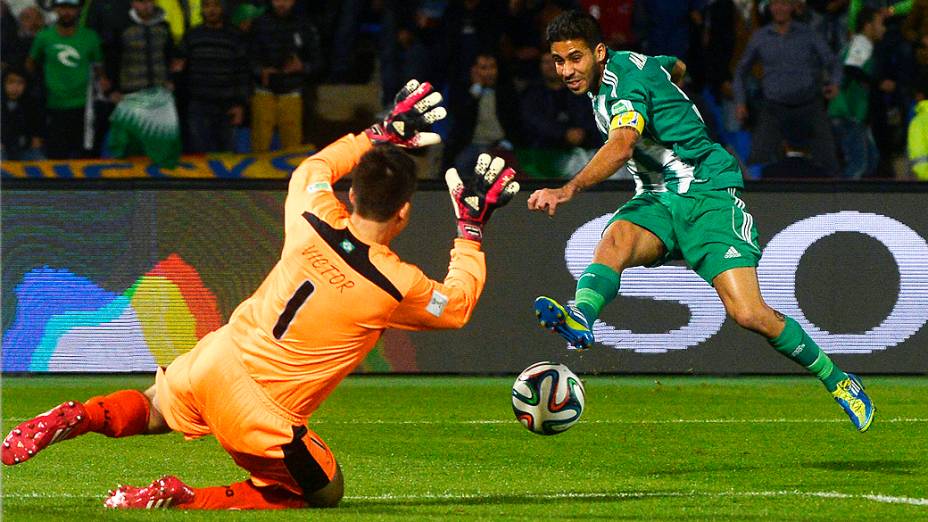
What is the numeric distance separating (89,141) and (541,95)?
417 centimetres

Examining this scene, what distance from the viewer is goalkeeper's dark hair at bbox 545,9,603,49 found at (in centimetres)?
784

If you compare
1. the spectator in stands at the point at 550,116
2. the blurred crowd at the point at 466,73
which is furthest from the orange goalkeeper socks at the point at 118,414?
the spectator in stands at the point at 550,116

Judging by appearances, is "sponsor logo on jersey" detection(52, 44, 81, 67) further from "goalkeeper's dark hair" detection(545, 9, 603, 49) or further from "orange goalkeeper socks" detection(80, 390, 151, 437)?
"orange goalkeeper socks" detection(80, 390, 151, 437)

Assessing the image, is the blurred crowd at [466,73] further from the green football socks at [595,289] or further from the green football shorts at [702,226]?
the green football socks at [595,289]

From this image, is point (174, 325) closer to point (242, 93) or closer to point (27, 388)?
point (27, 388)

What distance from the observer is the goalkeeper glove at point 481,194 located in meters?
6.19

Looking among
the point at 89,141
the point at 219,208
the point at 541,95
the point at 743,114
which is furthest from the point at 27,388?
the point at 743,114

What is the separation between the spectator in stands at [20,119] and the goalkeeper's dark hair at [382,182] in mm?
9691

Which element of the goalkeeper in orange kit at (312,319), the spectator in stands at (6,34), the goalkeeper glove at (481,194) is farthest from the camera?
the spectator in stands at (6,34)

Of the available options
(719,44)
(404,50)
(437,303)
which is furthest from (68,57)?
(437,303)

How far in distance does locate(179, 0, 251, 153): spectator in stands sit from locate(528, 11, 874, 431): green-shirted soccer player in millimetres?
7220

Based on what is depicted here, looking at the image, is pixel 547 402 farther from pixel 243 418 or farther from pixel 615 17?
pixel 615 17

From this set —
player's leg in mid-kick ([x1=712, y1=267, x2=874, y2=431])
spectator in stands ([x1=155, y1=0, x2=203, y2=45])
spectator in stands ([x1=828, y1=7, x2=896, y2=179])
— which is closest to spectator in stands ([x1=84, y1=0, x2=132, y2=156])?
spectator in stands ([x1=155, y1=0, x2=203, y2=45])

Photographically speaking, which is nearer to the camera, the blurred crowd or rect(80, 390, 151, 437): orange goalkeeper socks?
rect(80, 390, 151, 437): orange goalkeeper socks
